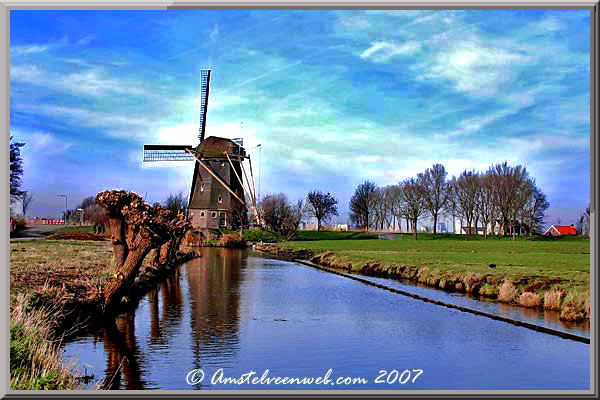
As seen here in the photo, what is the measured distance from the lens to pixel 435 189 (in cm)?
6606

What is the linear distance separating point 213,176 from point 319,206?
130 feet

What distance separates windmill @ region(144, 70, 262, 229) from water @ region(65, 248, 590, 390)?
4208 cm

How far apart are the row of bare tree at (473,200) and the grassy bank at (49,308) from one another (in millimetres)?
37531

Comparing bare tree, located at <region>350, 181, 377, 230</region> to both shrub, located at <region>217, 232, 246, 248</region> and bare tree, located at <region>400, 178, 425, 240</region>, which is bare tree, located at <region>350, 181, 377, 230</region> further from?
shrub, located at <region>217, 232, 246, 248</region>

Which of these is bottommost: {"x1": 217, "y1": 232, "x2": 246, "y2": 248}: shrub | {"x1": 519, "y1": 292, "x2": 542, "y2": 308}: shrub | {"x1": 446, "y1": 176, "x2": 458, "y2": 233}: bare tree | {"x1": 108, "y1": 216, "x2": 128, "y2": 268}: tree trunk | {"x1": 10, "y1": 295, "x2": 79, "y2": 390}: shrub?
{"x1": 217, "y1": 232, "x2": 246, "y2": 248}: shrub

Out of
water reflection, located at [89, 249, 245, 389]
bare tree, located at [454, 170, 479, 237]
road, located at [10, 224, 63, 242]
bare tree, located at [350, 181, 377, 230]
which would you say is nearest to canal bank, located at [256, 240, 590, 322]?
water reflection, located at [89, 249, 245, 389]

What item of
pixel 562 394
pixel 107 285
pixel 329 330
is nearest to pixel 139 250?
pixel 107 285

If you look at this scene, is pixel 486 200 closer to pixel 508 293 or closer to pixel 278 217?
pixel 278 217

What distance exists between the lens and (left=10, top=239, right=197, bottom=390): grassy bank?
20.8 feet

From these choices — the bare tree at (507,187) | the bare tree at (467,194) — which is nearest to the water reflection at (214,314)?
the bare tree at (507,187)

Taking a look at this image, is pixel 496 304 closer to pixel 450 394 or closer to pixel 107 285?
pixel 107 285

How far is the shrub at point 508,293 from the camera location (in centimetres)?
1689

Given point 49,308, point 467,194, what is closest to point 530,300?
point 49,308

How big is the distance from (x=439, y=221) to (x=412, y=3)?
217ft
